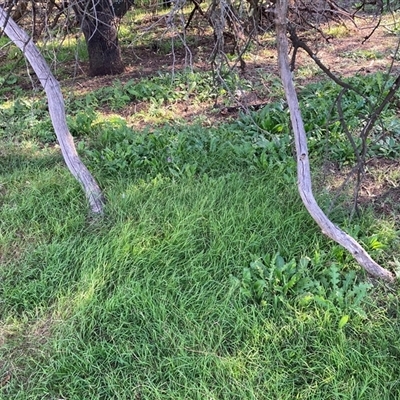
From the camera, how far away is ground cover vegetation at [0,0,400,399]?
6.56 ft

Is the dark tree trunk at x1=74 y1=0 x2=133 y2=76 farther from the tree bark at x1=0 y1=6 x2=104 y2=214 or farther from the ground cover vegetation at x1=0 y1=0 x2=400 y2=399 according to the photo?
the tree bark at x1=0 y1=6 x2=104 y2=214

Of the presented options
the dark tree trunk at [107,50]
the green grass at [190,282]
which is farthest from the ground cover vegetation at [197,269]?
the dark tree trunk at [107,50]

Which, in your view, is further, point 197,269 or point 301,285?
point 197,269

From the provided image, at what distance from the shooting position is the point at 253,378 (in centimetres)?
196

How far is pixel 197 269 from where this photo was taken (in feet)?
8.07

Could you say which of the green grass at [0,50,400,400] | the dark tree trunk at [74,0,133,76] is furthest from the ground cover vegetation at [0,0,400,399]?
the dark tree trunk at [74,0,133,76]

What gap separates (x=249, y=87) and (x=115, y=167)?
1905mm

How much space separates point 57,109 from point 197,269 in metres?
1.39

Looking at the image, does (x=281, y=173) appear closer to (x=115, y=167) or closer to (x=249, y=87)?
(x=115, y=167)

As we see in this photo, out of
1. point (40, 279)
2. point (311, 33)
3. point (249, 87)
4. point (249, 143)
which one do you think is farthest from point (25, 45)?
point (311, 33)

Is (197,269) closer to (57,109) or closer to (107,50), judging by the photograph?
(57,109)

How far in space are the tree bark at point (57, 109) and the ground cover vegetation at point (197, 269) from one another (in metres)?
0.15

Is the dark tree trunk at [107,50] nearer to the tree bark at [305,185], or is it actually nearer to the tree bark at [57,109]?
the tree bark at [57,109]

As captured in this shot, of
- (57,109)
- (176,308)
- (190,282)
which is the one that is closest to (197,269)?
(190,282)
